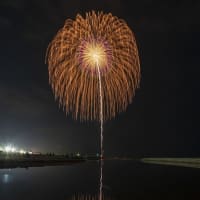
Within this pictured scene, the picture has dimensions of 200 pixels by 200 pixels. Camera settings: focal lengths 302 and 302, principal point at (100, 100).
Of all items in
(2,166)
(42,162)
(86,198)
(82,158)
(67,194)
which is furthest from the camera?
(82,158)

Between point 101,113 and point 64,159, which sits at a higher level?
point 101,113

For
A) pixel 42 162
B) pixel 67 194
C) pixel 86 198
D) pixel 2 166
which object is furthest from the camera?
pixel 42 162

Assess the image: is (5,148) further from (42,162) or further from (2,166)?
(2,166)

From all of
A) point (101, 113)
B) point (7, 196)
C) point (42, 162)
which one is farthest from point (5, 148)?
point (7, 196)

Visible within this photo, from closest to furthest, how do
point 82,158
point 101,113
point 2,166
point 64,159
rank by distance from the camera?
point 101,113 < point 2,166 < point 64,159 < point 82,158

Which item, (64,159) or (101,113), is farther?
(64,159)

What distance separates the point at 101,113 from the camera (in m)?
65.4

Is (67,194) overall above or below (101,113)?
below

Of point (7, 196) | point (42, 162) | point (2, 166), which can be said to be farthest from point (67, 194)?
point (42, 162)

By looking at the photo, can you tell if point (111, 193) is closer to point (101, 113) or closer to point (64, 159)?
point (101, 113)

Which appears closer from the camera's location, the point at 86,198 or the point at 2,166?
the point at 86,198

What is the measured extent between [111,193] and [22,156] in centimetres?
6976

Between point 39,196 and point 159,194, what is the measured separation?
12726 mm

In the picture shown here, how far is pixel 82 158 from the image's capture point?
130 metres
